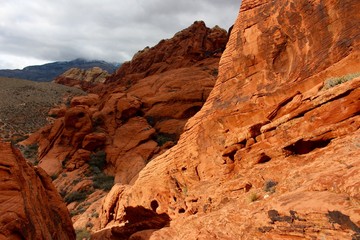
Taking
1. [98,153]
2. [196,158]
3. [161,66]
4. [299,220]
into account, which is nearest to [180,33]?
[161,66]

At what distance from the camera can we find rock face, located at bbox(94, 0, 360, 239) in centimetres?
664

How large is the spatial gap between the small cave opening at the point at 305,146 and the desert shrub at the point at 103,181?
25.2m

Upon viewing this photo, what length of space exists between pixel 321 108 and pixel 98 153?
30.8 m

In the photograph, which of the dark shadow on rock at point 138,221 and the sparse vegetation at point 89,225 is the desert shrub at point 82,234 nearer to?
the sparse vegetation at point 89,225

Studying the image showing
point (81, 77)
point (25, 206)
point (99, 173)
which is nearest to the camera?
point (25, 206)

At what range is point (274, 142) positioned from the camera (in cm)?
1017

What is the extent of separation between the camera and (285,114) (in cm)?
1052

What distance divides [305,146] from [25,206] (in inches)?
420

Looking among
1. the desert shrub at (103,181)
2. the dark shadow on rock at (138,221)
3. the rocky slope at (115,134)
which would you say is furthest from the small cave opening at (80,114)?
the dark shadow on rock at (138,221)

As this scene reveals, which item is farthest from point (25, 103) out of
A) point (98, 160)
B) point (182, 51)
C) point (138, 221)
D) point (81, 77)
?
point (138, 221)

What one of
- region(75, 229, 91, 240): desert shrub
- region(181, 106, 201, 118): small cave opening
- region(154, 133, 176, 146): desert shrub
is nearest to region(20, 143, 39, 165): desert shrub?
region(154, 133, 176, 146): desert shrub

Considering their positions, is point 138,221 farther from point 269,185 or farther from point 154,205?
point 269,185

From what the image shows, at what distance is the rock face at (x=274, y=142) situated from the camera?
21.8 ft

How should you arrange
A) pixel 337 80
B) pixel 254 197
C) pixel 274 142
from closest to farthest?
pixel 254 197 < pixel 337 80 < pixel 274 142
